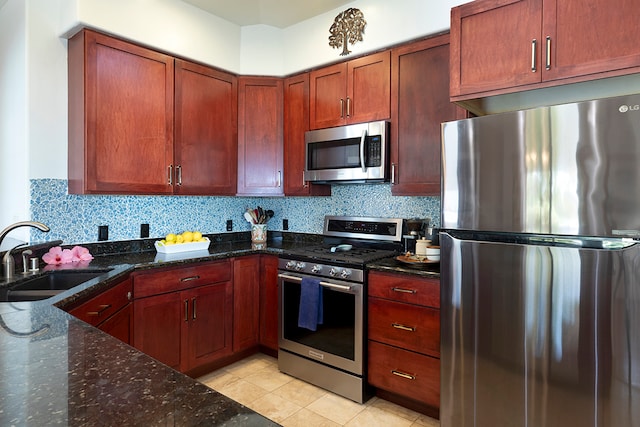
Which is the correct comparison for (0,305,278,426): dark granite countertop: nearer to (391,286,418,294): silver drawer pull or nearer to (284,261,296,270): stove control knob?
(391,286,418,294): silver drawer pull

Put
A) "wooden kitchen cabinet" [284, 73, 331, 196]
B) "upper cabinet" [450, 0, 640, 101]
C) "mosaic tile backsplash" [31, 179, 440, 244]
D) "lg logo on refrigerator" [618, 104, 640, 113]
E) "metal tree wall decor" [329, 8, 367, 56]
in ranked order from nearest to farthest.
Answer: "lg logo on refrigerator" [618, 104, 640, 113], "upper cabinet" [450, 0, 640, 101], "mosaic tile backsplash" [31, 179, 440, 244], "metal tree wall decor" [329, 8, 367, 56], "wooden kitchen cabinet" [284, 73, 331, 196]

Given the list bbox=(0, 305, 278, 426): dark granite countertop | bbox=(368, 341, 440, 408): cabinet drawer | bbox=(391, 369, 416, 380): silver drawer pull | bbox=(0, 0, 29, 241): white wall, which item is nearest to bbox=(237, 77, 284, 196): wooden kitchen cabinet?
bbox=(0, 0, 29, 241): white wall

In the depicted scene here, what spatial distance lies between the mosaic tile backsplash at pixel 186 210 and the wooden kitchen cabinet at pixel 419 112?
29 cm

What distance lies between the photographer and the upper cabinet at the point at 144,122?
2.40m

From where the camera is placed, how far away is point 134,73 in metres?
2.58

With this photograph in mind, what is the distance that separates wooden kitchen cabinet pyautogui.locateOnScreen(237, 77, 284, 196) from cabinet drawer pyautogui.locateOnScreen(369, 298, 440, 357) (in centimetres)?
141

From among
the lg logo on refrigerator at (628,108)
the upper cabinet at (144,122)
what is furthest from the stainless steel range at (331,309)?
the lg logo on refrigerator at (628,108)

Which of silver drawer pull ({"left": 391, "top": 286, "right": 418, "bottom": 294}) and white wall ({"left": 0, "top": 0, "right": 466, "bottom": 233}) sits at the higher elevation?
white wall ({"left": 0, "top": 0, "right": 466, "bottom": 233})

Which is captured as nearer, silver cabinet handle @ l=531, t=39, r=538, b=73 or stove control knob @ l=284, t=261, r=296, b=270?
silver cabinet handle @ l=531, t=39, r=538, b=73

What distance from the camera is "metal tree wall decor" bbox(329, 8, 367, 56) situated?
2.76m

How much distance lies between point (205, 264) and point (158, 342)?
59 cm

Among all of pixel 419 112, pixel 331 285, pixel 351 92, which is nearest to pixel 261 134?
pixel 351 92

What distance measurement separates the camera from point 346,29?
284 cm

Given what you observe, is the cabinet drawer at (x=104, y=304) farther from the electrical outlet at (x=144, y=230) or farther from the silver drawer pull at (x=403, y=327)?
the silver drawer pull at (x=403, y=327)
